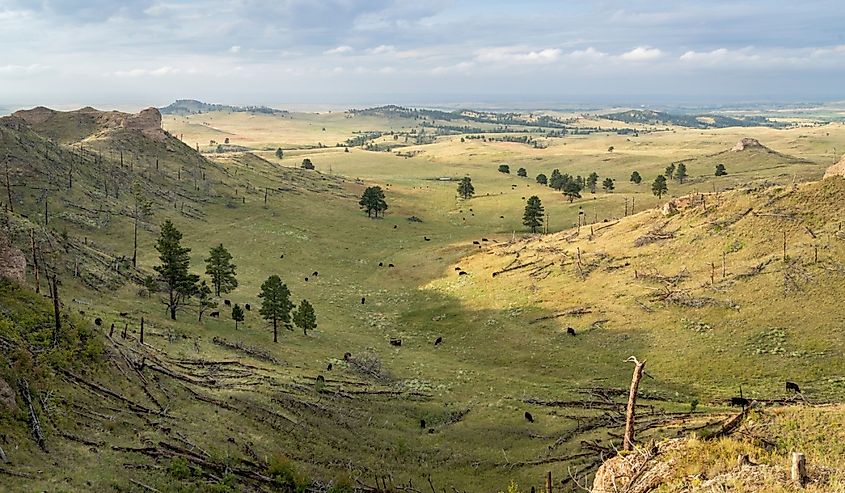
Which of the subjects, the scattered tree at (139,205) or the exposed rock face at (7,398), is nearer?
the exposed rock face at (7,398)

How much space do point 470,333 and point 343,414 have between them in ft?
81.6

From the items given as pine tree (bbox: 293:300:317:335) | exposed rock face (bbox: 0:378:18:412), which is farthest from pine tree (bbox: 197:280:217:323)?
exposed rock face (bbox: 0:378:18:412)

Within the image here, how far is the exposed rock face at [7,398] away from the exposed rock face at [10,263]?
1315 cm

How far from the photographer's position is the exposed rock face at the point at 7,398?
84.3 feet

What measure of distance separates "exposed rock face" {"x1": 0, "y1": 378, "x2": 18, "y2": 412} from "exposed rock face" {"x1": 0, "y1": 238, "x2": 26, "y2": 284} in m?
13.2

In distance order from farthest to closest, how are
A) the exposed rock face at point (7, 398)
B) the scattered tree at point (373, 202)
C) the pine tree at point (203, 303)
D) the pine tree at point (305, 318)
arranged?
the scattered tree at point (373, 202) → the pine tree at point (305, 318) → the pine tree at point (203, 303) → the exposed rock face at point (7, 398)

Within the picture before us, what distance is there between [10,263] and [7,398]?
15183 millimetres

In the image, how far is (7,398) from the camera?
26.2m

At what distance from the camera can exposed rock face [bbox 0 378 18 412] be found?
84.3 ft

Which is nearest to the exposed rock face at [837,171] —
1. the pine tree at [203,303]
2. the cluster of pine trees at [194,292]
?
the cluster of pine trees at [194,292]

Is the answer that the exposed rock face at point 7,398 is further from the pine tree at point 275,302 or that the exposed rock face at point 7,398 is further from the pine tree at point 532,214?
the pine tree at point 532,214

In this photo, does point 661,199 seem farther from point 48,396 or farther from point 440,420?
point 48,396

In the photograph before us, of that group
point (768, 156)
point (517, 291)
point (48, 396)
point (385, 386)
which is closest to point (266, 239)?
point (517, 291)

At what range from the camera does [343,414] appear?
41188 millimetres
